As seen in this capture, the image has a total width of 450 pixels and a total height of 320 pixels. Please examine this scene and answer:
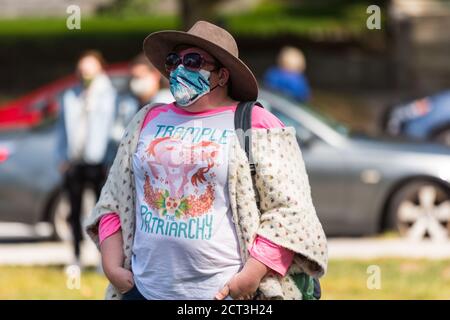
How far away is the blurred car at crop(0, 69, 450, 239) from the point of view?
39.4ft

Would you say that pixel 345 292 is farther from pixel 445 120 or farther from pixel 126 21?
pixel 126 21

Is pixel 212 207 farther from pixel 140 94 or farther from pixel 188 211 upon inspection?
pixel 140 94

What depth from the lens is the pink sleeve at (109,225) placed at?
4.79m

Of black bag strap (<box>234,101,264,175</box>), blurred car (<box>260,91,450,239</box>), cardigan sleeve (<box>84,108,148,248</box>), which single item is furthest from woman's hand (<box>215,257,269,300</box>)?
blurred car (<box>260,91,450,239</box>)

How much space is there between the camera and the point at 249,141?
4.61 m

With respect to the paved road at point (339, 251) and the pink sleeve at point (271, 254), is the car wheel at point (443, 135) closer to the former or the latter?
the paved road at point (339, 251)

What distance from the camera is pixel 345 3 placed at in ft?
113

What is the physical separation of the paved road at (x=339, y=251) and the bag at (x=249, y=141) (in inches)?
244

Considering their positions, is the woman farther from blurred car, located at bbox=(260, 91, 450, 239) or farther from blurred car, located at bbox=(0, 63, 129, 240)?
blurred car, located at bbox=(0, 63, 129, 240)

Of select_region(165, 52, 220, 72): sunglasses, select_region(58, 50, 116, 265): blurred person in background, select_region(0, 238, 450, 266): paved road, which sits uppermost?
select_region(165, 52, 220, 72): sunglasses

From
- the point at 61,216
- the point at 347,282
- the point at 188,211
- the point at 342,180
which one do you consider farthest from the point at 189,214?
the point at 61,216

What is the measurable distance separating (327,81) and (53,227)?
16.0 m

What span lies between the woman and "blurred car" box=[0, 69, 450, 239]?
7.31 m

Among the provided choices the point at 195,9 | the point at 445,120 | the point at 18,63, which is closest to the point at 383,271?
the point at 445,120
